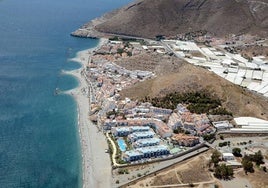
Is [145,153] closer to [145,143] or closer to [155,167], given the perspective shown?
[155,167]

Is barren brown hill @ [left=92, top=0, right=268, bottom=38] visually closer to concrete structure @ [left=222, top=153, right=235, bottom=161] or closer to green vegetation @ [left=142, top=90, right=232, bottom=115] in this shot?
green vegetation @ [left=142, top=90, right=232, bottom=115]

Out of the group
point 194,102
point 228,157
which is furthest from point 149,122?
point 228,157

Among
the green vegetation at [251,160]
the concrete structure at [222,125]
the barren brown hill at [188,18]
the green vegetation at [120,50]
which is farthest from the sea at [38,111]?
the concrete structure at [222,125]

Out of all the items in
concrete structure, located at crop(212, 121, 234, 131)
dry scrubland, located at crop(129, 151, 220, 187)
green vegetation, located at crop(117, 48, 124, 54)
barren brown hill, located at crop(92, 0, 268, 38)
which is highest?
barren brown hill, located at crop(92, 0, 268, 38)

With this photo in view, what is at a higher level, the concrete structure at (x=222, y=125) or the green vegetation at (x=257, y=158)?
the concrete structure at (x=222, y=125)

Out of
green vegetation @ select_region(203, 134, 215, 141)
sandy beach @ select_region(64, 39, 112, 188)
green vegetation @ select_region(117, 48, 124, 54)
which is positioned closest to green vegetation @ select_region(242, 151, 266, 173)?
green vegetation @ select_region(203, 134, 215, 141)

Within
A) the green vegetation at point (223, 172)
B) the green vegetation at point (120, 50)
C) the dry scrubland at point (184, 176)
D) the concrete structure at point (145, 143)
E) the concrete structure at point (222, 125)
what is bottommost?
the dry scrubland at point (184, 176)

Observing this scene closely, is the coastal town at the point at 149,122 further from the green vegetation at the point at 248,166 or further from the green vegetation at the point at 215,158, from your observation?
the green vegetation at the point at 215,158
